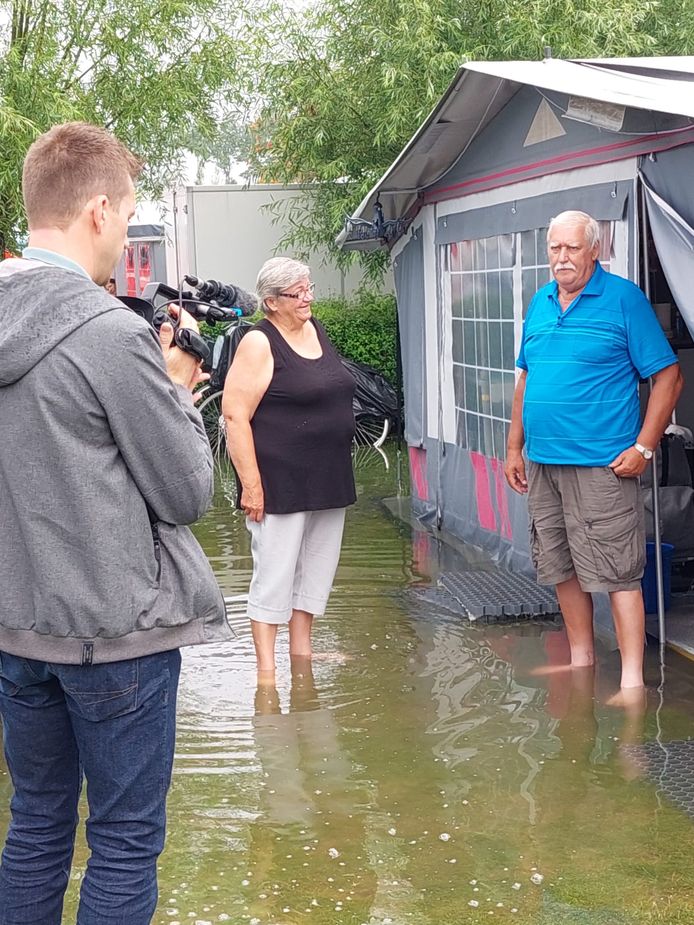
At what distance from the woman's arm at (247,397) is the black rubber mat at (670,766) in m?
1.69

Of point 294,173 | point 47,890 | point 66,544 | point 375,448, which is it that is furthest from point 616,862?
point 294,173

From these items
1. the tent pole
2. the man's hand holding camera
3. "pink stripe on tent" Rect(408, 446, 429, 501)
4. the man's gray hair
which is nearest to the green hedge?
"pink stripe on tent" Rect(408, 446, 429, 501)

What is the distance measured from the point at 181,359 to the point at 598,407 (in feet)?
7.96

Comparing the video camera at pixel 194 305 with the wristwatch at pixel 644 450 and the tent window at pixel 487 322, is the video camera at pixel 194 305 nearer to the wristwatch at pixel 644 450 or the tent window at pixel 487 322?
the wristwatch at pixel 644 450

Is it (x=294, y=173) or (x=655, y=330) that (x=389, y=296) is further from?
(x=655, y=330)

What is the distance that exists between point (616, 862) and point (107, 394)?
201cm

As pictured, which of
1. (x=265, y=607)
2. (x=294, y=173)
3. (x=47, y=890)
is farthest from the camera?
(x=294, y=173)

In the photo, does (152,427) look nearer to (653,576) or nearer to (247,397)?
(247,397)

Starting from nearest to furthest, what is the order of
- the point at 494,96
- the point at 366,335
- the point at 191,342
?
1. the point at 191,342
2. the point at 494,96
3. the point at 366,335

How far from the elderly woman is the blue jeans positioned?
2.47 metres

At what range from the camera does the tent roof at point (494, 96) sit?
459 cm

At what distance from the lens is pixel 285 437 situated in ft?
15.8

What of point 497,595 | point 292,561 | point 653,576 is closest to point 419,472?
point 497,595

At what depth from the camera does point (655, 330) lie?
4609 mm
